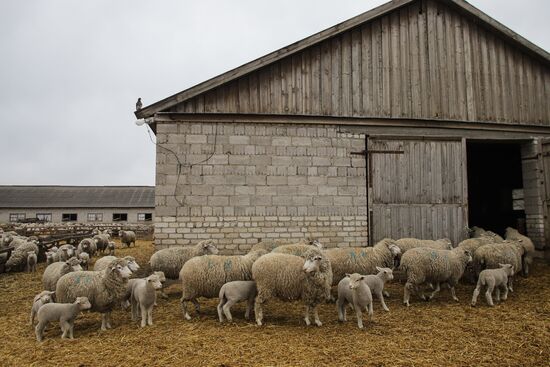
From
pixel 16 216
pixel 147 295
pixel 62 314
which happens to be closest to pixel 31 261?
pixel 62 314

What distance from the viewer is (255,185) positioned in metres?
10.9

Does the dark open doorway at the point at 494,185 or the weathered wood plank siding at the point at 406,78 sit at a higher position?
the weathered wood plank siding at the point at 406,78

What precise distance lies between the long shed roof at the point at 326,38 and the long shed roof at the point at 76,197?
38.2m

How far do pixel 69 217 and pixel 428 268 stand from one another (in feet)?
157

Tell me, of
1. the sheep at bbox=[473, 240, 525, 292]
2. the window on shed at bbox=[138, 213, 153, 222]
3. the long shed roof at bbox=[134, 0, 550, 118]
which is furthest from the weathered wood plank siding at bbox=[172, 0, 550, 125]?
the window on shed at bbox=[138, 213, 153, 222]

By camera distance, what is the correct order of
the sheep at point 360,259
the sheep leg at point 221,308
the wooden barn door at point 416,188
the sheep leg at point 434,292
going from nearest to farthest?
the sheep leg at point 221,308 → the sheep leg at point 434,292 → the sheep at point 360,259 → the wooden barn door at point 416,188

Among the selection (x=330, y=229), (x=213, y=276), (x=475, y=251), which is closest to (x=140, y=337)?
(x=213, y=276)

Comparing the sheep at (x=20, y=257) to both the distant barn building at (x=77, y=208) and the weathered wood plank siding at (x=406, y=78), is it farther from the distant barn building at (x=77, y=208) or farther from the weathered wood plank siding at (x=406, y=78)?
the distant barn building at (x=77, y=208)

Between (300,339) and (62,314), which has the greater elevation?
(62,314)

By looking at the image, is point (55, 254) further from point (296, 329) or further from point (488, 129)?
point (488, 129)

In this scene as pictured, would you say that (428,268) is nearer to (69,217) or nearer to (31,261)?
(31,261)

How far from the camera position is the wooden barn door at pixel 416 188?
455 inches

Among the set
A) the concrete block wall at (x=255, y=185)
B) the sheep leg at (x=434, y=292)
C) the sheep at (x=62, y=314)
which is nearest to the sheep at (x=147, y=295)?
the sheep at (x=62, y=314)

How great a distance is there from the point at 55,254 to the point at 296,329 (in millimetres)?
10428
